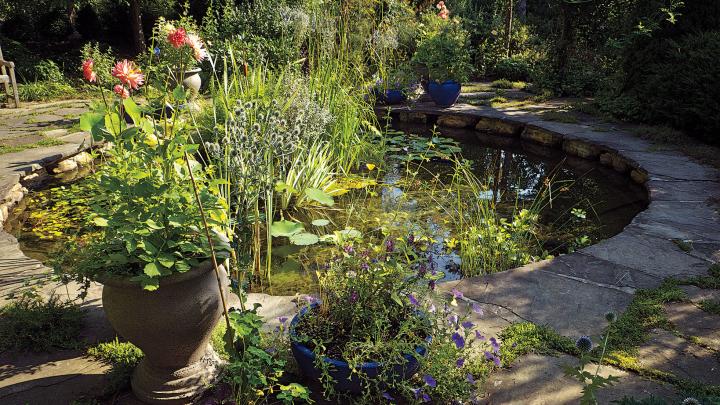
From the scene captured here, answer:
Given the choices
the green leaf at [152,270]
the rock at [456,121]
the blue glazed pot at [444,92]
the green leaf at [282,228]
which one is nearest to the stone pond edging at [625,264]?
the green leaf at [282,228]

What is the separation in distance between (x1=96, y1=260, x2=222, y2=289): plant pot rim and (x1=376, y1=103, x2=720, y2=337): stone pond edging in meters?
1.24

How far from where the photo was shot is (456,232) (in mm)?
3711

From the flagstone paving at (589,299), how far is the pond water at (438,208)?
0.27m

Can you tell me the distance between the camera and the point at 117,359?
2.12 meters

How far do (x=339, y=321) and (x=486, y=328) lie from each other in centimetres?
71

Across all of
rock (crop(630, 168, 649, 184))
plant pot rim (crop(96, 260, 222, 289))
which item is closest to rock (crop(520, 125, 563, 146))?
rock (crop(630, 168, 649, 184))

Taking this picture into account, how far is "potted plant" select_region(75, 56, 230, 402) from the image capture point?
1738 mm

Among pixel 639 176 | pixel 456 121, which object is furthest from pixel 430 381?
pixel 456 121

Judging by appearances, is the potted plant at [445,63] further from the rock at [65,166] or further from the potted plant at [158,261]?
the potted plant at [158,261]

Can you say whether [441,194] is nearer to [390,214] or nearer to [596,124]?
[390,214]

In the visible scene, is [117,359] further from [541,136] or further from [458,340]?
[541,136]

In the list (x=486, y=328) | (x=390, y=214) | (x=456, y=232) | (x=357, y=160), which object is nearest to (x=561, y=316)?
(x=486, y=328)

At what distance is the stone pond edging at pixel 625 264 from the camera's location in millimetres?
2424

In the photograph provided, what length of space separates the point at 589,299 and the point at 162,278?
1905mm
